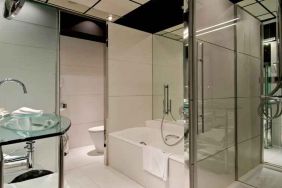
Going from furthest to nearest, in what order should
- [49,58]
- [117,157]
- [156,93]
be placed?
[156,93] → [117,157] → [49,58]

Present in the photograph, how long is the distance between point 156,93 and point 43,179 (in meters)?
2.46

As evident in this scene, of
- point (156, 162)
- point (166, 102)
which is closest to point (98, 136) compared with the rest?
point (166, 102)

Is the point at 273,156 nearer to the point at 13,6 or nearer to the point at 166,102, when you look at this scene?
the point at 166,102

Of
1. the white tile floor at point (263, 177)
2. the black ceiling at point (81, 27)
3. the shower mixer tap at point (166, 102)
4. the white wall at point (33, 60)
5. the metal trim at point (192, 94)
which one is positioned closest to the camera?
the metal trim at point (192, 94)

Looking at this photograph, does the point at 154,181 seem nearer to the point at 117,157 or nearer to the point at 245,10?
the point at 117,157

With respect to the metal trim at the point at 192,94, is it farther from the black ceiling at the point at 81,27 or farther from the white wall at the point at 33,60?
the black ceiling at the point at 81,27

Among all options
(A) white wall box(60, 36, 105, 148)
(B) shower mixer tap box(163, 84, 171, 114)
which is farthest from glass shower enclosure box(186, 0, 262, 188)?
(A) white wall box(60, 36, 105, 148)

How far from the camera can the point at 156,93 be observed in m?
3.46

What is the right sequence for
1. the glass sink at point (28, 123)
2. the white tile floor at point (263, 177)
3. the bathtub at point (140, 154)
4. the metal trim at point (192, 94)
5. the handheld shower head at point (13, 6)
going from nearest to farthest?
the glass sink at point (28, 123), the handheld shower head at point (13, 6), the metal trim at point (192, 94), the bathtub at point (140, 154), the white tile floor at point (263, 177)

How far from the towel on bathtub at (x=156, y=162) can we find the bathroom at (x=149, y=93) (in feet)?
0.04

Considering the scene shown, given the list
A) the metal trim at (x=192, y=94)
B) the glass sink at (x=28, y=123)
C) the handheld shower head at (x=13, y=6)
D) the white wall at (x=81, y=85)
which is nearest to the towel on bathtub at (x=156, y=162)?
the metal trim at (x=192, y=94)

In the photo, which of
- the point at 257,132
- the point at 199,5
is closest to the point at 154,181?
the point at 257,132

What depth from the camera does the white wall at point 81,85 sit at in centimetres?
351

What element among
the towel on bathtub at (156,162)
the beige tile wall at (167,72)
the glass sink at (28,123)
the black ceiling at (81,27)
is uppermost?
the black ceiling at (81,27)
